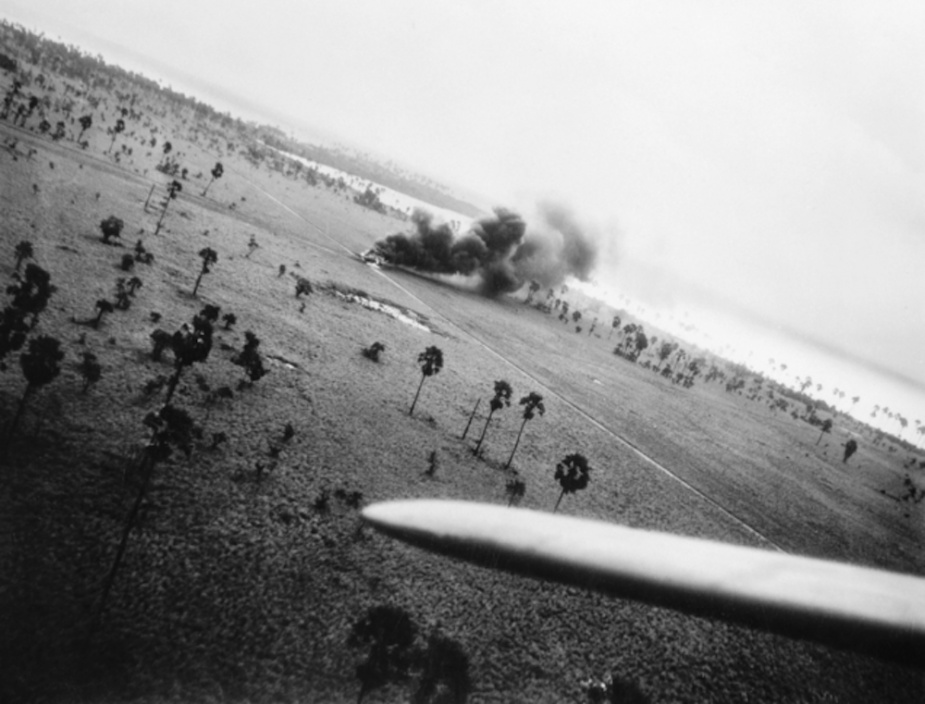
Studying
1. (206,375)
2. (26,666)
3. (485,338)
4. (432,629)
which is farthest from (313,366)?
(485,338)

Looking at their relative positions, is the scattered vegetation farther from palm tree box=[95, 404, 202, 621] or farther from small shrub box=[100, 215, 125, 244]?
small shrub box=[100, 215, 125, 244]

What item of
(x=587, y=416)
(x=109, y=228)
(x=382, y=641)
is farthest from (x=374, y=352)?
(x=382, y=641)

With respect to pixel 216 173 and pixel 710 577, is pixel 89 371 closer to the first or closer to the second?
pixel 710 577

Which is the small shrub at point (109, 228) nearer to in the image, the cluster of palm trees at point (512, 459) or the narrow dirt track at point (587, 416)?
the cluster of palm trees at point (512, 459)

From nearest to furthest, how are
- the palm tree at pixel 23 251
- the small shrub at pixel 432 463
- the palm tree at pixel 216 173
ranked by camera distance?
the small shrub at pixel 432 463
the palm tree at pixel 23 251
the palm tree at pixel 216 173

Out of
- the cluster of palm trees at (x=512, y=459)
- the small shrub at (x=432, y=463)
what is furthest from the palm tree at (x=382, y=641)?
the cluster of palm trees at (x=512, y=459)

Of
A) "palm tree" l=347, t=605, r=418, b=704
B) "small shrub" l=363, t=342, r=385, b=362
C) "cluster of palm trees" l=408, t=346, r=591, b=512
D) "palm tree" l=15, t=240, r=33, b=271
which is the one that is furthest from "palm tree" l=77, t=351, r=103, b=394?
"small shrub" l=363, t=342, r=385, b=362
